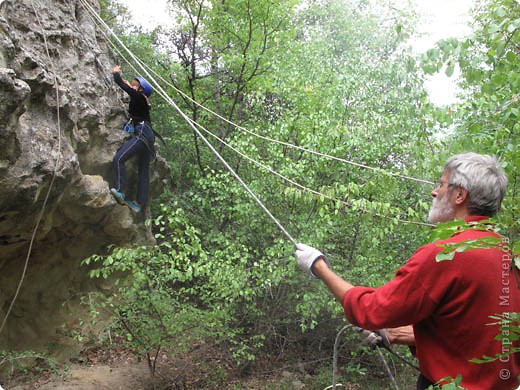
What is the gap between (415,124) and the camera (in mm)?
4254

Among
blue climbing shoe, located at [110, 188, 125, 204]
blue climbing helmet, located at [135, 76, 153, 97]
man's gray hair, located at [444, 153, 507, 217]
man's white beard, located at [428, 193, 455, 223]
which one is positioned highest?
blue climbing helmet, located at [135, 76, 153, 97]

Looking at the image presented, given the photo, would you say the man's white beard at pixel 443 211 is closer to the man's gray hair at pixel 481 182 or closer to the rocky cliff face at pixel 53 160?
the man's gray hair at pixel 481 182

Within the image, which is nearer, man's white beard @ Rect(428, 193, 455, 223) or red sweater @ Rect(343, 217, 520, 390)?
red sweater @ Rect(343, 217, 520, 390)

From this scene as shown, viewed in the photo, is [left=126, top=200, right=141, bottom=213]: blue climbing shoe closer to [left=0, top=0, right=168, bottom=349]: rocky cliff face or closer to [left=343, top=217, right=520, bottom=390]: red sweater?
[left=0, top=0, right=168, bottom=349]: rocky cliff face

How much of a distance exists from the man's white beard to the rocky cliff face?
2793mm

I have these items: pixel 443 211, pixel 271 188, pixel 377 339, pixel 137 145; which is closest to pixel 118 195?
pixel 137 145

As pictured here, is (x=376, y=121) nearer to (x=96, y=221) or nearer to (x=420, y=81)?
(x=420, y=81)

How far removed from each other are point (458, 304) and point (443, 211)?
398 mm

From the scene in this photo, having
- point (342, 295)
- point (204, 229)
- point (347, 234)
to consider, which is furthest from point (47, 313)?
point (342, 295)

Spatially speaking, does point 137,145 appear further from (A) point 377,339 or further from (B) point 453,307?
(B) point 453,307

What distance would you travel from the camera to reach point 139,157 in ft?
16.7

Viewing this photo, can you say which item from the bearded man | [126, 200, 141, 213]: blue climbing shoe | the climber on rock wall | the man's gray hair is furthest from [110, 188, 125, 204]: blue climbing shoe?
the man's gray hair

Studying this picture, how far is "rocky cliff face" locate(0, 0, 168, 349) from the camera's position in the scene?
3.38m

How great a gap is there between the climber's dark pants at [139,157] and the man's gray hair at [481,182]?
12.7 feet
